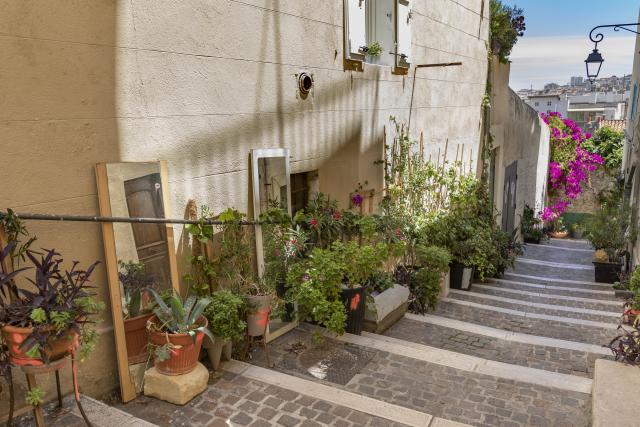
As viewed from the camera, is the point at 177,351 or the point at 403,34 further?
the point at 403,34

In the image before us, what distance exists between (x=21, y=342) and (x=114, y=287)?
974 millimetres

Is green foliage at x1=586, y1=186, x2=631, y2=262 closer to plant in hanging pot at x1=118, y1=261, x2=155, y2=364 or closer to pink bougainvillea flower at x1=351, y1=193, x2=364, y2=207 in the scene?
pink bougainvillea flower at x1=351, y1=193, x2=364, y2=207

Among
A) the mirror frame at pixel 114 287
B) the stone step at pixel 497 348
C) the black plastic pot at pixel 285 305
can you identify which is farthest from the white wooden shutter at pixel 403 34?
the mirror frame at pixel 114 287

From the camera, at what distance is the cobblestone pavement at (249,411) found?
3.49 m

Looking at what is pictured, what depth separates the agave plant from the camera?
12.1 ft

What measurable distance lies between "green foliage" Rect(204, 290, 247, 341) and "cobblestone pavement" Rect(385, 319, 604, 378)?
7.88 ft

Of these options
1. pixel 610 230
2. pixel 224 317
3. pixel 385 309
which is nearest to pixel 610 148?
pixel 610 230

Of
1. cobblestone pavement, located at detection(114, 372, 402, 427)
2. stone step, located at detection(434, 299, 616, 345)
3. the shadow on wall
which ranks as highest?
the shadow on wall

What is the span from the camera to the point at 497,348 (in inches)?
219

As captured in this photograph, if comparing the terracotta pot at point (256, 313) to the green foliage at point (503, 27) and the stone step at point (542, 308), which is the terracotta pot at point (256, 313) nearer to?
the stone step at point (542, 308)

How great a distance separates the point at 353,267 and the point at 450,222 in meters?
4.12

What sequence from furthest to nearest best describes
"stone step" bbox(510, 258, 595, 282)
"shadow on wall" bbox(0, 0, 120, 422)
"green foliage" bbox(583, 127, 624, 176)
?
"green foliage" bbox(583, 127, 624, 176), "stone step" bbox(510, 258, 595, 282), "shadow on wall" bbox(0, 0, 120, 422)

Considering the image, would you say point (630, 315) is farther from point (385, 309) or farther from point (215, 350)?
point (215, 350)

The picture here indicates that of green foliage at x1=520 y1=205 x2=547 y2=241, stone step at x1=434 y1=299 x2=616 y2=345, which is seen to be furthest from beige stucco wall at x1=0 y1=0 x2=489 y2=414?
green foliage at x1=520 y1=205 x2=547 y2=241
